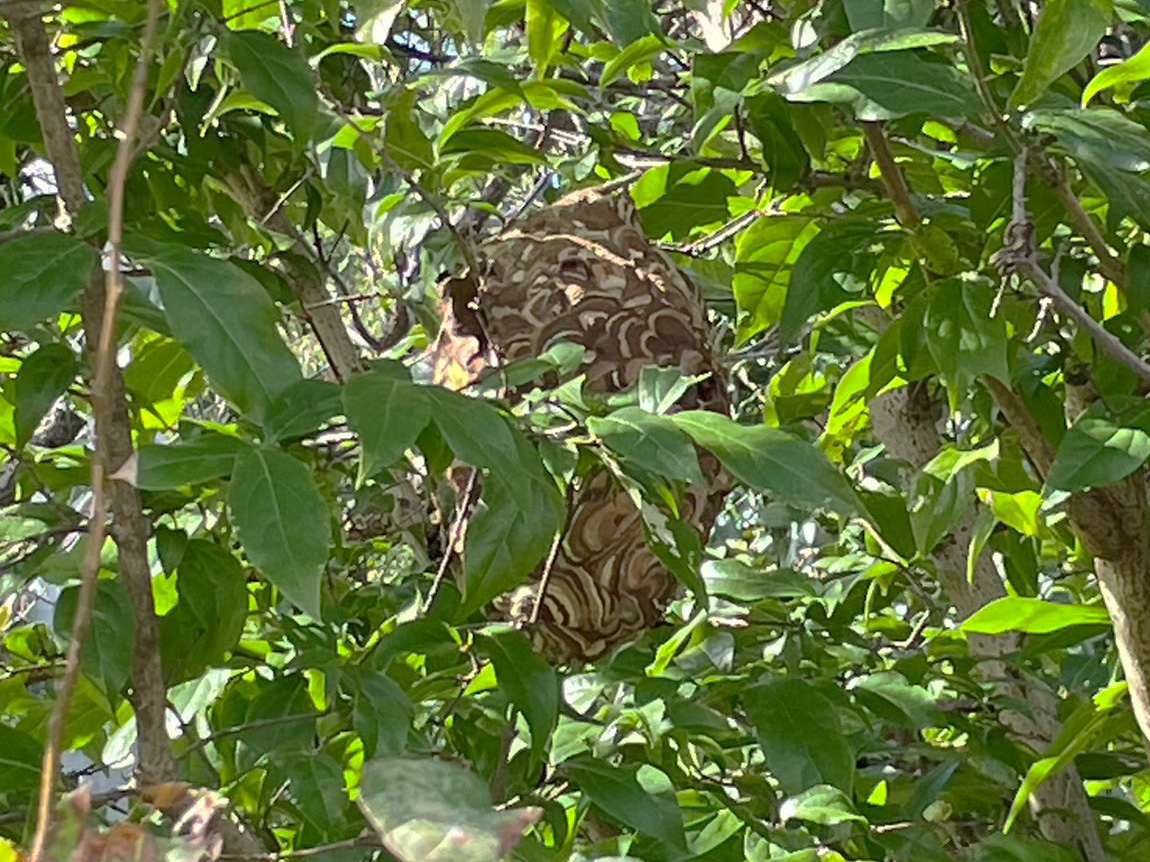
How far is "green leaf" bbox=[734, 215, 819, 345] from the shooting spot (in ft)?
3.08

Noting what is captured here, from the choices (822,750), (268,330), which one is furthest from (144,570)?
(822,750)

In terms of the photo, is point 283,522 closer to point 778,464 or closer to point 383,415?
point 383,415

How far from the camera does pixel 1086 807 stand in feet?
3.45

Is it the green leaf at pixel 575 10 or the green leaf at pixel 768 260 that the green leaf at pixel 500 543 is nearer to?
the green leaf at pixel 575 10

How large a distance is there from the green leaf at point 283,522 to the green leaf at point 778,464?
Answer: 20 centimetres

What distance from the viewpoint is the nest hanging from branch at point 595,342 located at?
3.26 ft

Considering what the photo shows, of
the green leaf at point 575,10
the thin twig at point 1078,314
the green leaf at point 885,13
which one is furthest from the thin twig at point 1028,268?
the green leaf at point 575,10

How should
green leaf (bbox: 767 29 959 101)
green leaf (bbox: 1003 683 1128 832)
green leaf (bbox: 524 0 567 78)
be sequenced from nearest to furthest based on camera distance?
1. green leaf (bbox: 767 29 959 101)
2. green leaf (bbox: 1003 683 1128 832)
3. green leaf (bbox: 524 0 567 78)

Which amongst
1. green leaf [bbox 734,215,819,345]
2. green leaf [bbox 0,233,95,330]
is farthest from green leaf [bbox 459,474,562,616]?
green leaf [bbox 734,215,819,345]

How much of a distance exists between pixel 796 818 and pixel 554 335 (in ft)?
1.21

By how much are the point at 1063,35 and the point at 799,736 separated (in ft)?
1.25

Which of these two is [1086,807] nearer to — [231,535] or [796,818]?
[796,818]

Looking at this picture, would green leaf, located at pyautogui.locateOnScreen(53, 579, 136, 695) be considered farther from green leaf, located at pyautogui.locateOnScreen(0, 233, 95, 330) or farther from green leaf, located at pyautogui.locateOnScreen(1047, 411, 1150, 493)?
green leaf, located at pyautogui.locateOnScreen(1047, 411, 1150, 493)

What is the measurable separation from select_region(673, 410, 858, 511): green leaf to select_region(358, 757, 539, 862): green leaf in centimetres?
27
